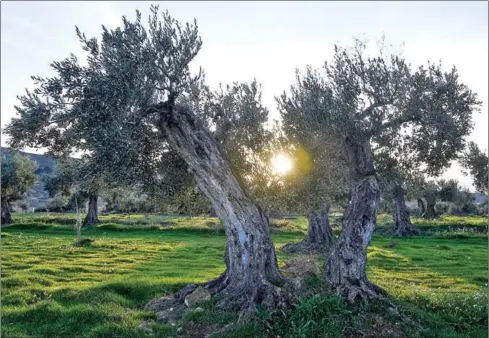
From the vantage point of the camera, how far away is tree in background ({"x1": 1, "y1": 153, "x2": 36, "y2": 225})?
5928 centimetres

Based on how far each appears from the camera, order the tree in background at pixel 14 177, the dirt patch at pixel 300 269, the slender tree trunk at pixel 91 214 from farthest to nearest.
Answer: the slender tree trunk at pixel 91 214, the tree in background at pixel 14 177, the dirt patch at pixel 300 269

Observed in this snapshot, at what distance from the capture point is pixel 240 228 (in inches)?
617

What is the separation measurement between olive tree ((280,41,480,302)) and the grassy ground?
2.68 meters

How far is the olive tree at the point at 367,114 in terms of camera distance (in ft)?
53.4

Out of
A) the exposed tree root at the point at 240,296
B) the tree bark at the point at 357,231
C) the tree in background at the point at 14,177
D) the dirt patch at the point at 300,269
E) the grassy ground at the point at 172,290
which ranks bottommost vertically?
the grassy ground at the point at 172,290

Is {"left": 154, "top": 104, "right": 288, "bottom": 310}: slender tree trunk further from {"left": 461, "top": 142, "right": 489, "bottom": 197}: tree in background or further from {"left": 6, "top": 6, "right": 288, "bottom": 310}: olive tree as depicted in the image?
{"left": 461, "top": 142, "right": 489, "bottom": 197}: tree in background

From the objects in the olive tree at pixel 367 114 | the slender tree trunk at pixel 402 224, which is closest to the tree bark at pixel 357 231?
the olive tree at pixel 367 114

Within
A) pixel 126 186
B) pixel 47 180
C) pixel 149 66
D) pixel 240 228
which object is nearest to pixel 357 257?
pixel 240 228


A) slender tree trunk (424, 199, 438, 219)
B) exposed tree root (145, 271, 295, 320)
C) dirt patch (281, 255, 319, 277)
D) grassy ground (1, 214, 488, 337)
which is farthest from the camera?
slender tree trunk (424, 199, 438, 219)

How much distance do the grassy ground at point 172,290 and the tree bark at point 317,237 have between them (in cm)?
424

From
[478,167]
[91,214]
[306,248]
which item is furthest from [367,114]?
[91,214]

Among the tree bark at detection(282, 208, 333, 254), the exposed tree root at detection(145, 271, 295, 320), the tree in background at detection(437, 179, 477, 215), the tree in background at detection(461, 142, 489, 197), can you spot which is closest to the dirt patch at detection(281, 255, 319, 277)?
the exposed tree root at detection(145, 271, 295, 320)

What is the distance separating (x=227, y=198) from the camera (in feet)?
51.0

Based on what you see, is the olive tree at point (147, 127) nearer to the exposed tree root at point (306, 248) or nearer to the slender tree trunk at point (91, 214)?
the exposed tree root at point (306, 248)
